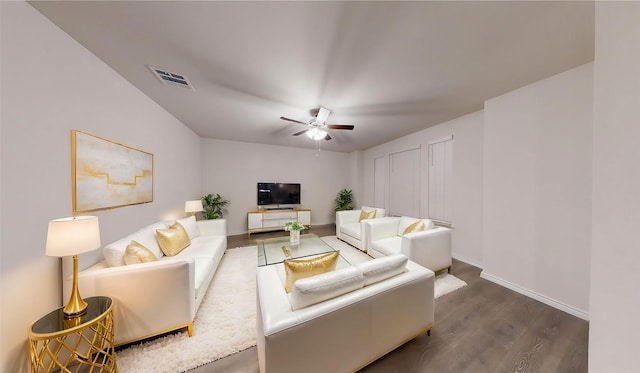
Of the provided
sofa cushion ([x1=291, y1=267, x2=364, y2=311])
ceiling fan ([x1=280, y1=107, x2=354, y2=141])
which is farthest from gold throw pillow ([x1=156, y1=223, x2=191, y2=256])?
ceiling fan ([x1=280, y1=107, x2=354, y2=141])

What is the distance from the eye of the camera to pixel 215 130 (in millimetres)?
4164

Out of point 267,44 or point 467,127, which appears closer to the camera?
point 267,44

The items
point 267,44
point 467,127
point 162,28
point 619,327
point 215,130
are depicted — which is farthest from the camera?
point 215,130

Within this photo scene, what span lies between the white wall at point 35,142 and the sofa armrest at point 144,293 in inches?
11.4

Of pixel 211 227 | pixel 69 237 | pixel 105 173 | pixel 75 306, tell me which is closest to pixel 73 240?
pixel 69 237

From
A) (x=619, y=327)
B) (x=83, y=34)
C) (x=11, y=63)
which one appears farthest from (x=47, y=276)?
(x=619, y=327)

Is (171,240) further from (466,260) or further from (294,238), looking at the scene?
(466,260)

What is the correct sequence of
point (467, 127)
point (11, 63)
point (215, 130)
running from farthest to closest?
point (215, 130), point (467, 127), point (11, 63)

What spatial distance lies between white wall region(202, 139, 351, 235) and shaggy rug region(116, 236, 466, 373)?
270cm

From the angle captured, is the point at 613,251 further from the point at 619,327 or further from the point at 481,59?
the point at 481,59

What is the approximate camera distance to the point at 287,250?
3.04 meters

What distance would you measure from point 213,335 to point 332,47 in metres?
2.84

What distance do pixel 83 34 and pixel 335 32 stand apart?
2129 millimetres

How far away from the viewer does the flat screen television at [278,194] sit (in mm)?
5297
